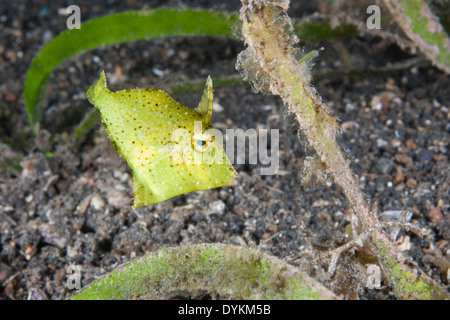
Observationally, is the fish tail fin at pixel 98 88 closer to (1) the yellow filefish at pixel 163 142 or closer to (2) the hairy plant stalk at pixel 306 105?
(1) the yellow filefish at pixel 163 142

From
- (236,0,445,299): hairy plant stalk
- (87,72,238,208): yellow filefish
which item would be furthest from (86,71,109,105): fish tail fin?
(236,0,445,299): hairy plant stalk

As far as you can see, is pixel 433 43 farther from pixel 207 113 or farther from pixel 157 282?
pixel 157 282

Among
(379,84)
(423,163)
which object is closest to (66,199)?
(423,163)

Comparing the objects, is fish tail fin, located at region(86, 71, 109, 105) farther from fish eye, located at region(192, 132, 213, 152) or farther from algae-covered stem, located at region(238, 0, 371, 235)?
algae-covered stem, located at region(238, 0, 371, 235)

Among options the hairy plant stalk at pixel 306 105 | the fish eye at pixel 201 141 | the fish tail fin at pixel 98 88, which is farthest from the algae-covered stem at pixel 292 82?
the fish tail fin at pixel 98 88

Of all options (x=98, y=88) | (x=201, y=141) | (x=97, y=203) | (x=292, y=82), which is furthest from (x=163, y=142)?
(x=97, y=203)

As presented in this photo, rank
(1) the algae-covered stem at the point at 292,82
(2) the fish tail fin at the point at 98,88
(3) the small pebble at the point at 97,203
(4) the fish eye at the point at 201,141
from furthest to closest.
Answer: (3) the small pebble at the point at 97,203 < (2) the fish tail fin at the point at 98,88 < (4) the fish eye at the point at 201,141 < (1) the algae-covered stem at the point at 292,82

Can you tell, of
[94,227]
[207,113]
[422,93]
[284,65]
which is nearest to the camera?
[284,65]
